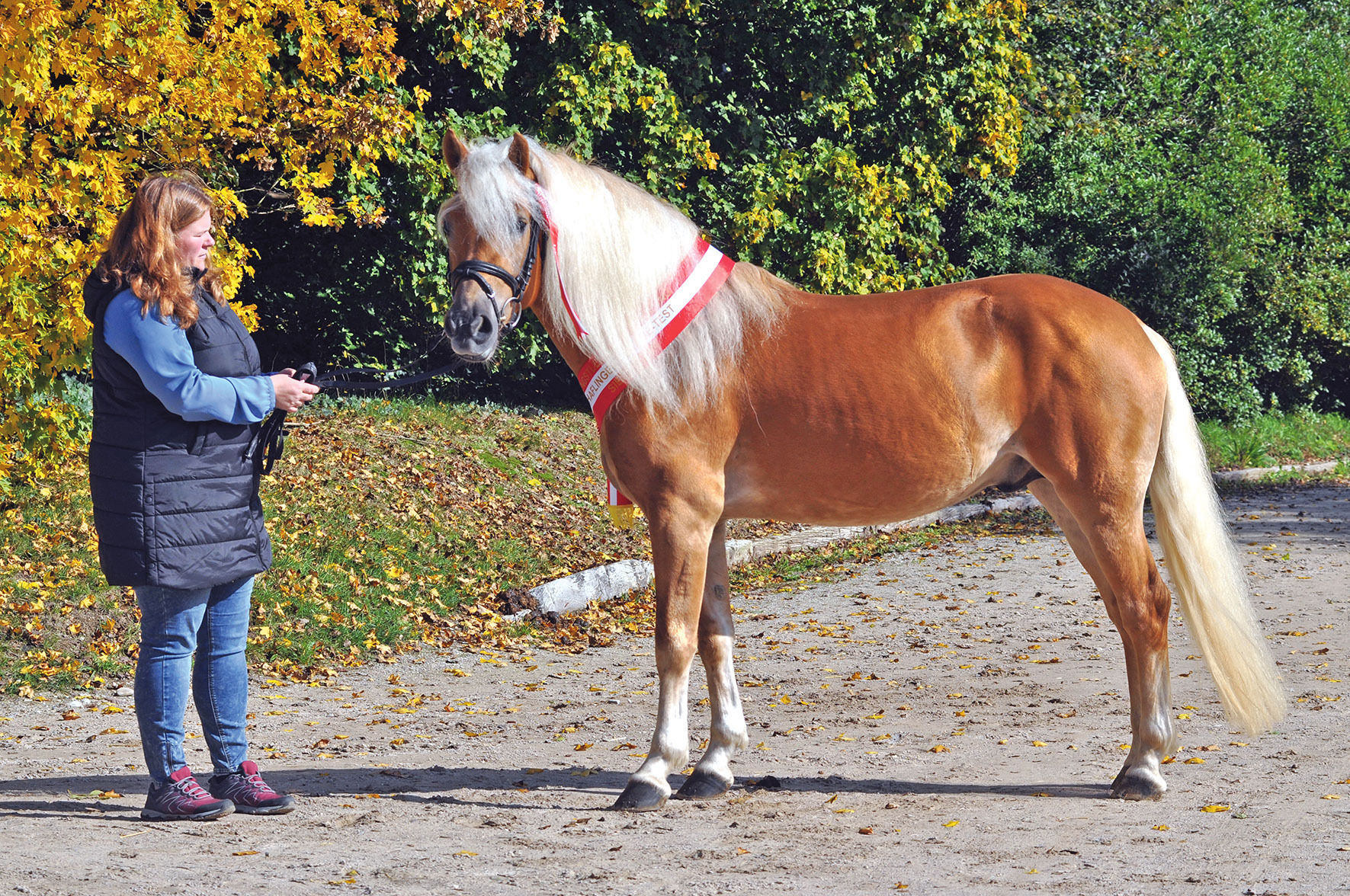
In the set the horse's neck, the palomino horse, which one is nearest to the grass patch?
the palomino horse

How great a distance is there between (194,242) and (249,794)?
190cm

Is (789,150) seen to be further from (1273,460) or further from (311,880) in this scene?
(311,880)

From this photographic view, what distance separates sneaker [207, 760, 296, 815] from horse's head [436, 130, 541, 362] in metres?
1.66

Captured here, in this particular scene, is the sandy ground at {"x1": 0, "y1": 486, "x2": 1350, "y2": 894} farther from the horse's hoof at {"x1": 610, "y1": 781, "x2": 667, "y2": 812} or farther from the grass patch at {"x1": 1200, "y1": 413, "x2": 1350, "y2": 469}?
the grass patch at {"x1": 1200, "y1": 413, "x2": 1350, "y2": 469}

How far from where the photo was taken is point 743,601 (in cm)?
915

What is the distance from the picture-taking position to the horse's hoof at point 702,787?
473 cm

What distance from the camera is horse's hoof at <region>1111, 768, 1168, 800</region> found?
462cm

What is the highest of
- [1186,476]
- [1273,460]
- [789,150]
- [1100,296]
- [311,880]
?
[789,150]

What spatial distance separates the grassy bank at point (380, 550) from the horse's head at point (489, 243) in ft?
10.9

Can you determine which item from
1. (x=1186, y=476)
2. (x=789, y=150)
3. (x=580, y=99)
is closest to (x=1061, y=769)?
(x=1186, y=476)

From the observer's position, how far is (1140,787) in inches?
182

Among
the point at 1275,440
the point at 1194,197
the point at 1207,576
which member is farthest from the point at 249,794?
the point at 1275,440

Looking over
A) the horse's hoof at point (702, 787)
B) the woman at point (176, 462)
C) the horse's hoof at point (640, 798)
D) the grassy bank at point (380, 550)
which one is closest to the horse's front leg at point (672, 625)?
the horse's hoof at point (640, 798)

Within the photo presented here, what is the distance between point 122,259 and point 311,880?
207cm
